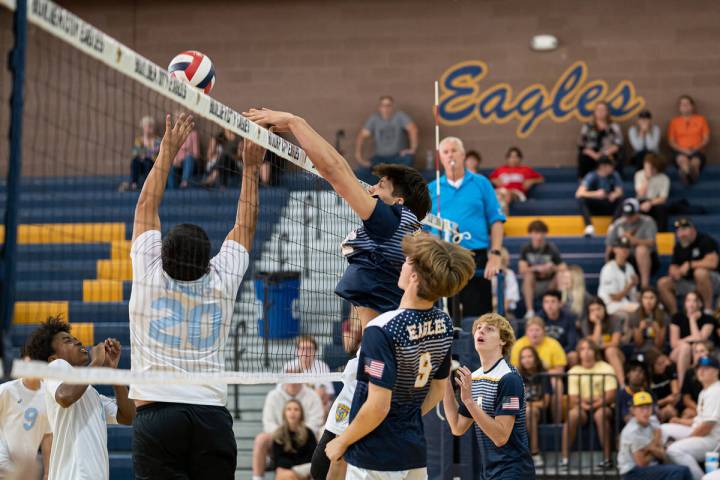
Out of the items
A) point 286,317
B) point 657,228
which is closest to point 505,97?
point 657,228

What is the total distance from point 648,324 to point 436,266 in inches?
390

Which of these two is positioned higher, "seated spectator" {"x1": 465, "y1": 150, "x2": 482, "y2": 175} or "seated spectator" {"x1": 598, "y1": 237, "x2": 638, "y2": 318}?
"seated spectator" {"x1": 465, "y1": 150, "x2": 482, "y2": 175}

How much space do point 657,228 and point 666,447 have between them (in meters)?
5.99

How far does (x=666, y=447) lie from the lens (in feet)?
39.5

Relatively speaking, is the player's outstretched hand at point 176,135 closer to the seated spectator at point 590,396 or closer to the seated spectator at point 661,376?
the seated spectator at point 590,396

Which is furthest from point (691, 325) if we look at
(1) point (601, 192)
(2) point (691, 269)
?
(1) point (601, 192)

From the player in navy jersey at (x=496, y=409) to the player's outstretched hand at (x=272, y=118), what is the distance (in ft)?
6.41

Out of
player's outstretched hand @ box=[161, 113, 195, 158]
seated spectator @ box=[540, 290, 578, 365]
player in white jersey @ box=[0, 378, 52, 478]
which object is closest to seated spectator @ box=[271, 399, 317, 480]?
seated spectator @ box=[540, 290, 578, 365]

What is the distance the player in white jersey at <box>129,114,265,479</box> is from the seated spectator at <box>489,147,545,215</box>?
13.0 meters

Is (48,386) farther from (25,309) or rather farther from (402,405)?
(25,309)

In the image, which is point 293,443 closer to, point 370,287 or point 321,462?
point 321,462

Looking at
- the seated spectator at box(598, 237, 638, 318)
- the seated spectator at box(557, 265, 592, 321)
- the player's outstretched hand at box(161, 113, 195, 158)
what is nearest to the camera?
the player's outstretched hand at box(161, 113, 195, 158)

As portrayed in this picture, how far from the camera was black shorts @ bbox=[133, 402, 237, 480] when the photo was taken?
532 centimetres

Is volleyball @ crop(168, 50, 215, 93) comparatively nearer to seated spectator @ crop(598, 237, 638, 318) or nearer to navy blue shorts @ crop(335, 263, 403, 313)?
navy blue shorts @ crop(335, 263, 403, 313)
